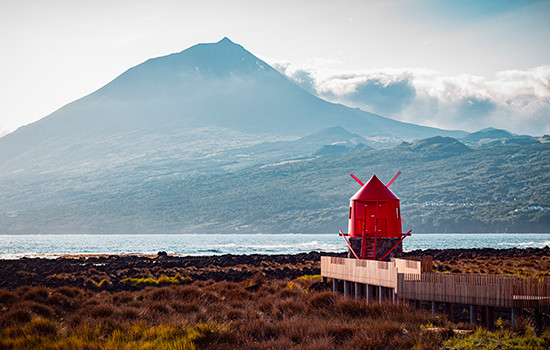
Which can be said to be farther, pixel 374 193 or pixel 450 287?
pixel 374 193

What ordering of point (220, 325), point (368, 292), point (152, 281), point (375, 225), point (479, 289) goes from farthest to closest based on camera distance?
point (152, 281), point (375, 225), point (368, 292), point (479, 289), point (220, 325)

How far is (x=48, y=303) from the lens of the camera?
67.4 feet

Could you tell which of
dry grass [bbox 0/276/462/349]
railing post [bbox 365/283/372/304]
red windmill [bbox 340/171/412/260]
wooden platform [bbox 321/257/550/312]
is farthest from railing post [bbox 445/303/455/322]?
red windmill [bbox 340/171/412/260]

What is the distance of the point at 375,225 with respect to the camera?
25.4 meters

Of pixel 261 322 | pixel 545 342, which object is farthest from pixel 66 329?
pixel 545 342

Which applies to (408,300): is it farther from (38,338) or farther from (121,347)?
(38,338)

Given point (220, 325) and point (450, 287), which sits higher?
point (450, 287)

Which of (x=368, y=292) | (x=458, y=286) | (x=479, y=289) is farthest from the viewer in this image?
(x=368, y=292)

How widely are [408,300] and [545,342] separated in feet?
18.1

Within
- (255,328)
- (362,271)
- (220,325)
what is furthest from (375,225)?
(220,325)

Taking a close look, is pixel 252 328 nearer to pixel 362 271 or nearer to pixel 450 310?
pixel 450 310

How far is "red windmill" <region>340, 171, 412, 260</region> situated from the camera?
25219 millimetres

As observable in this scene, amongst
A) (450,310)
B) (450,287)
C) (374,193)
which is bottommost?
(450,310)

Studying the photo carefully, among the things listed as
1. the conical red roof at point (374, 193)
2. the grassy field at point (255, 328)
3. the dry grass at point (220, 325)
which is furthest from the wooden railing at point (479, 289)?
the conical red roof at point (374, 193)
